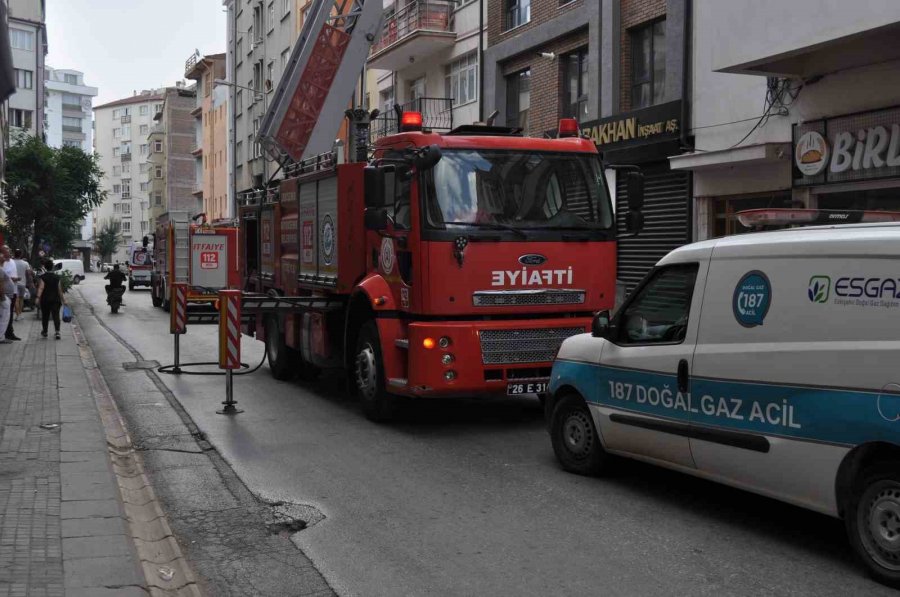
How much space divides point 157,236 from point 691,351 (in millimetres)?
30487

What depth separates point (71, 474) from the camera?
7285mm

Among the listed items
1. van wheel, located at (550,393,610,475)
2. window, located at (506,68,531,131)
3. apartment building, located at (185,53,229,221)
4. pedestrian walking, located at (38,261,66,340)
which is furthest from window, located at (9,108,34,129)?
van wheel, located at (550,393,610,475)

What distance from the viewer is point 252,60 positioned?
5578 centimetres

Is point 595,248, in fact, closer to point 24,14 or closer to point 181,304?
point 181,304

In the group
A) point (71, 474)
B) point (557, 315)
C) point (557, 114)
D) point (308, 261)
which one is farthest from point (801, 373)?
point (557, 114)

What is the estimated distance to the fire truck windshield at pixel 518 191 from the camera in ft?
31.1

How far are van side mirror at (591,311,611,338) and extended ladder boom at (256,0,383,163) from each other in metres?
10.2

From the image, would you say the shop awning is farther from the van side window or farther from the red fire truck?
the van side window

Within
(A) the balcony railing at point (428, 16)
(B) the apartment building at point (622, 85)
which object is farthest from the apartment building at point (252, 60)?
(B) the apartment building at point (622, 85)

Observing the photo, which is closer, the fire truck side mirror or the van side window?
the van side window

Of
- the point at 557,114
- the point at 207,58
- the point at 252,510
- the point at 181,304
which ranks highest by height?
the point at 207,58

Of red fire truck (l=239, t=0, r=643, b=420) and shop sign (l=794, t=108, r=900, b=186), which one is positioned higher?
shop sign (l=794, t=108, r=900, b=186)

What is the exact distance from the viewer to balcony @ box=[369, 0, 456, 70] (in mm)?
28859

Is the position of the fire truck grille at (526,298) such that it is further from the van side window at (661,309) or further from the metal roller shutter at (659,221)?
the metal roller shutter at (659,221)
